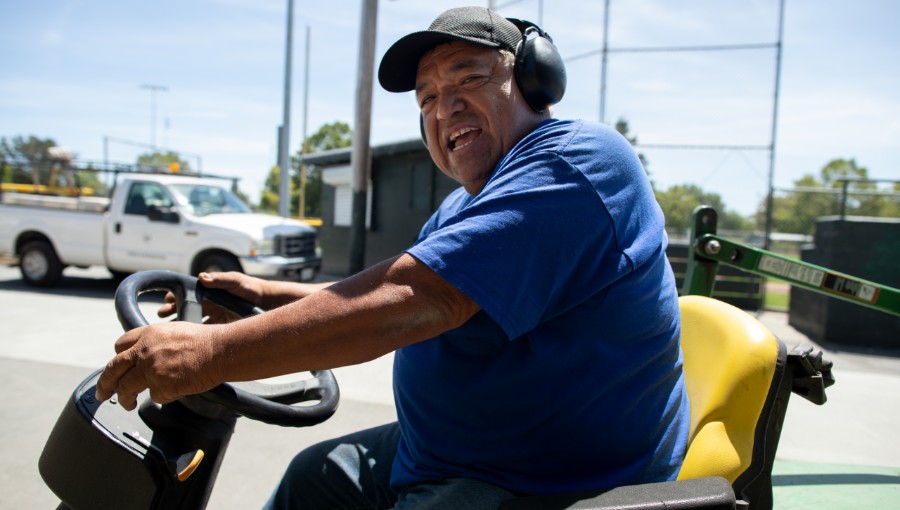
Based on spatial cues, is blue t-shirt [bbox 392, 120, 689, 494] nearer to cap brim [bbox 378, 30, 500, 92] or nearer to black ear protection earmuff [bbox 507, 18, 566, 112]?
black ear protection earmuff [bbox 507, 18, 566, 112]

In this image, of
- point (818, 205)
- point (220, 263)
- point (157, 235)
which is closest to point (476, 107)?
point (220, 263)

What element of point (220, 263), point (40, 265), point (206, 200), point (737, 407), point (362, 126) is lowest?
point (40, 265)

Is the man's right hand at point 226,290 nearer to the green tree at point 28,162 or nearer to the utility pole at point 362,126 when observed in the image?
the utility pole at point 362,126

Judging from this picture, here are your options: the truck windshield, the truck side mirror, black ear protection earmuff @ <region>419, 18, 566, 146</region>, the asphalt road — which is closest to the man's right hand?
black ear protection earmuff @ <region>419, 18, 566, 146</region>

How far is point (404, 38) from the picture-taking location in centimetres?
150

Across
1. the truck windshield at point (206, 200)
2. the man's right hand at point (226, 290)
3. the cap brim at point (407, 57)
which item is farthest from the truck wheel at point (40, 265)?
the cap brim at point (407, 57)

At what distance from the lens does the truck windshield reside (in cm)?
903

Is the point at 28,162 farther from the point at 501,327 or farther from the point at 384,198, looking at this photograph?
the point at 501,327

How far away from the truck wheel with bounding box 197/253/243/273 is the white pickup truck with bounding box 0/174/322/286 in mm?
15

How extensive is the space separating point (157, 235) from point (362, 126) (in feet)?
12.3

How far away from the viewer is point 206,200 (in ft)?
30.6

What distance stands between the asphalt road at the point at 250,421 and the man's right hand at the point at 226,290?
1242 mm

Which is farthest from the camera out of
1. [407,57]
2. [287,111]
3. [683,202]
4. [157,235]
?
[287,111]

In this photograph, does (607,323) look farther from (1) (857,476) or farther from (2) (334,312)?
(1) (857,476)
